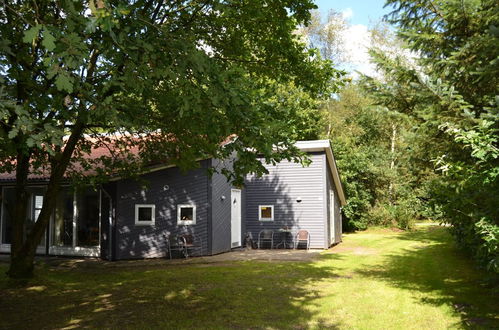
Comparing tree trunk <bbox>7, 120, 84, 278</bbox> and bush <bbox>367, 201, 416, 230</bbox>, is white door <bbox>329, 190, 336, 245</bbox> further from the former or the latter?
tree trunk <bbox>7, 120, 84, 278</bbox>

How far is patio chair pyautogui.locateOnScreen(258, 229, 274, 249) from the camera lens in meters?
16.8

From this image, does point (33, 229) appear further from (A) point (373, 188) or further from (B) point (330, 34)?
(B) point (330, 34)

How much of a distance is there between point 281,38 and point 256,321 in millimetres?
6065

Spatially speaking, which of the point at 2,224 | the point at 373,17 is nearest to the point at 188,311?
the point at 2,224

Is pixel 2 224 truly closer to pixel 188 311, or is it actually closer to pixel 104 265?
pixel 104 265

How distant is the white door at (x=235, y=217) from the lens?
16.3 m

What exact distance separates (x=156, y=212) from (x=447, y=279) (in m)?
8.98

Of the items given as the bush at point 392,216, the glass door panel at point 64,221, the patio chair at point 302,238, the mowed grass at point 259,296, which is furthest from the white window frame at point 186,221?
the bush at point 392,216

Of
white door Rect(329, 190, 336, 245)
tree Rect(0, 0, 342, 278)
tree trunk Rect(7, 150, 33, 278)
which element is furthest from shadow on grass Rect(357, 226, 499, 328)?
tree trunk Rect(7, 150, 33, 278)

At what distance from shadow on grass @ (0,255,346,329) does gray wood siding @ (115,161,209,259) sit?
2.40 meters

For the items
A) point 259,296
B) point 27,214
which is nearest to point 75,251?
point 27,214

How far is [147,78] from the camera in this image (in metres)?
5.14

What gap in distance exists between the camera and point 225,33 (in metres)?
9.50

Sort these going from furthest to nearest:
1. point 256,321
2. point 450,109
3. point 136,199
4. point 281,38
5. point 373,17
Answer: point 373,17, point 136,199, point 281,38, point 256,321, point 450,109
